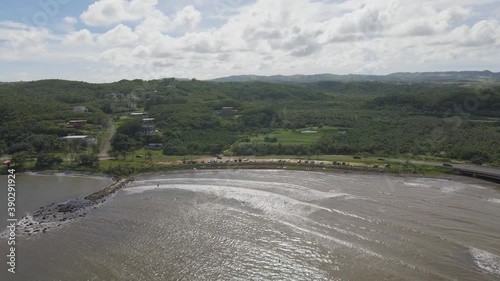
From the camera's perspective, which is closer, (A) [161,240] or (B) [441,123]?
(A) [161,240]

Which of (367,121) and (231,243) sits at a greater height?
(367,121)

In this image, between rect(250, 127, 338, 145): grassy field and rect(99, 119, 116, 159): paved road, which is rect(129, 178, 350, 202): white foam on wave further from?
rect(250, 127, 338, 145): grassy field

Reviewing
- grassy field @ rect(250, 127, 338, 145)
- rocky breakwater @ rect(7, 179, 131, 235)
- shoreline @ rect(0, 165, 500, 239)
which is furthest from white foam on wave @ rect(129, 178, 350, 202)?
grassy field @ rect(250, 127, 338, 145)

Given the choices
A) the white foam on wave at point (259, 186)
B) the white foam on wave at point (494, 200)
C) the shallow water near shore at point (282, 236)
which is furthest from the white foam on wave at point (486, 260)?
the white foam on wave at point (259, 186)

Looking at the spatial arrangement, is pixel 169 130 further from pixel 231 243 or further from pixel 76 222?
pixel 231 243

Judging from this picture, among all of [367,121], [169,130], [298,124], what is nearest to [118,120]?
[169,130]

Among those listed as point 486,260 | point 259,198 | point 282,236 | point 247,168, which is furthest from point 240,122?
point 486,260

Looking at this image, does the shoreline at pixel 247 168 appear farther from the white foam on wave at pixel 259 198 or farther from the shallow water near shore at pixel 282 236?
the white foam on wave at pixel 259 198
